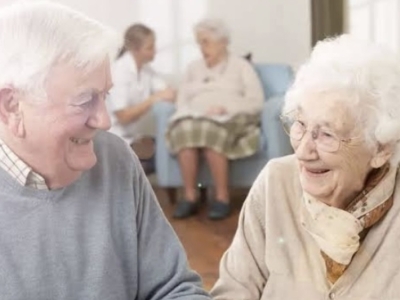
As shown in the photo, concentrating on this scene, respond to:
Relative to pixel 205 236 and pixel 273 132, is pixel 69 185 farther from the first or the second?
pixel 273 132

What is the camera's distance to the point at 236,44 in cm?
512

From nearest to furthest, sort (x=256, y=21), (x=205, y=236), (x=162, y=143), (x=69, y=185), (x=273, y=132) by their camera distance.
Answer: (x=69, y=185) < (x=205, y=236) < (x=273, y=132) < (x=162, y=143) < (x=256, y=21)

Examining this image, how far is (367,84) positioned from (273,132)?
2.90 metres

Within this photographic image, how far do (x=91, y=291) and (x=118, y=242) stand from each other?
10cm

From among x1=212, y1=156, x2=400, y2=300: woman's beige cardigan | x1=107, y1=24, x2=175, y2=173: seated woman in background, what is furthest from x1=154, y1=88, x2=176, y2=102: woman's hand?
x1=212, y1=156, x2=400, y2=300: woman's beige cardigan

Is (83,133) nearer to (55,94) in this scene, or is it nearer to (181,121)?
(55,94)

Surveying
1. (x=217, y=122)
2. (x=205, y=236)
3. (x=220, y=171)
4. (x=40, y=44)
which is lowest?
(x=205, y=236)

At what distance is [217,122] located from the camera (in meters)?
4.51

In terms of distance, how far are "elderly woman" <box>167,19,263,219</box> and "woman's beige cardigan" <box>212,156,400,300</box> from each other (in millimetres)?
2804

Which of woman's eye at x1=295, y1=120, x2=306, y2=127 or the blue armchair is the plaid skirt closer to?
the blue armchair

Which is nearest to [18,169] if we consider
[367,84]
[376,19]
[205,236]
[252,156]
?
[367,84]

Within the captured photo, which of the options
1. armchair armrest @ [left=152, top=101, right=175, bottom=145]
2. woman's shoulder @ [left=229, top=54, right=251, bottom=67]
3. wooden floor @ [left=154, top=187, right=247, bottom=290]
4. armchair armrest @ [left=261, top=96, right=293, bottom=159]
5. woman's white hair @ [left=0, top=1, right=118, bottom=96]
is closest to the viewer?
woman's white hair @ [left=0, top=1, right=118, bottom=96]

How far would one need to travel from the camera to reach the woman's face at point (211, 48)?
472 centimetres

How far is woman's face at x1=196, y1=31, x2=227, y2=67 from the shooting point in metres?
4.72
